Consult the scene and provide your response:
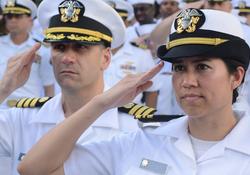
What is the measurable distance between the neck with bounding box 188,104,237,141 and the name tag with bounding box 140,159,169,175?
0.22m

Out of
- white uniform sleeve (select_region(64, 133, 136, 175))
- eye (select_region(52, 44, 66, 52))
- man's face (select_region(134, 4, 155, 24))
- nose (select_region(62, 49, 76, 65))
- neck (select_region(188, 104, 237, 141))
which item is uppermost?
eye (select_region(52, 44, 66, 52))

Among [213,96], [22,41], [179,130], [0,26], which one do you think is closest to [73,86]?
[179,130]

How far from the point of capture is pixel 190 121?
3.03 m

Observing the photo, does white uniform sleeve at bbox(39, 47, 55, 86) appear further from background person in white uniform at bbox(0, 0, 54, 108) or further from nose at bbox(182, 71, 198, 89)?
nose at bbox(182, 71, 198, 89)

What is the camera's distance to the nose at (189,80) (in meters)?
2.84

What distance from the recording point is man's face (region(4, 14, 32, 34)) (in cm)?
778

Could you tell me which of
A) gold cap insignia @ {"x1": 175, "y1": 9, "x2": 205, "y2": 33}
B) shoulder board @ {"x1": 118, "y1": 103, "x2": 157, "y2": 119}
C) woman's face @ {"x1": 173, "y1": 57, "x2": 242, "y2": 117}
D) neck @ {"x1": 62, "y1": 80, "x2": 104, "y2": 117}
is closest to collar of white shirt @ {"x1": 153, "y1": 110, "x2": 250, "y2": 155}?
woman's face @ {"x1": 173, "y1": 57, "x2": 242, "y2": 117}

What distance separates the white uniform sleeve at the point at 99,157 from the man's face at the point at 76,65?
0.57 m

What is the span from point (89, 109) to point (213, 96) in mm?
607

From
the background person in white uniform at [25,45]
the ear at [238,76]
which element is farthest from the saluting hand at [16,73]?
→ the background person in white uniform at [25,45]

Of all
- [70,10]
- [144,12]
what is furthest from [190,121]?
[144,12]

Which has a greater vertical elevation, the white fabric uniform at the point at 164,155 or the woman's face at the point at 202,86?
the woman's face at the point at 202,86

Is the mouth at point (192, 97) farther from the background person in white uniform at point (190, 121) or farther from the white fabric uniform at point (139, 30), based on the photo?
the white fabric uniform at point (139, 30)

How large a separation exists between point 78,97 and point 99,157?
689 millimetres
